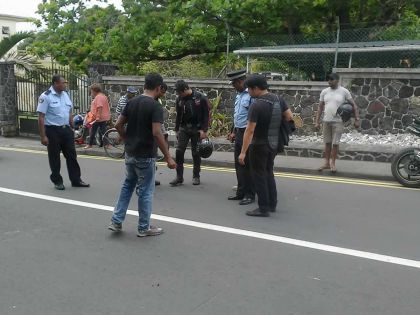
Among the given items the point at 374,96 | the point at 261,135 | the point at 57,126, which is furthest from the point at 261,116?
the point at 374,96

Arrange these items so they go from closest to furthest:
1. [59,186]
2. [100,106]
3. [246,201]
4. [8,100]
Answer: [246,201], [59,186], [100,106], [8,100]

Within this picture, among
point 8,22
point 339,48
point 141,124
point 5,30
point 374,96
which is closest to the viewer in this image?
point 141,124

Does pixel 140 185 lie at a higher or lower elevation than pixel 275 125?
lower

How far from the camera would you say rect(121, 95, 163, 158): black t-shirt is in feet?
18.1

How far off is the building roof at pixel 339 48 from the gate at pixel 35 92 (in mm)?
4859

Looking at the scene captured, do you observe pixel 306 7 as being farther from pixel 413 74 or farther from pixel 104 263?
pixel 104 263

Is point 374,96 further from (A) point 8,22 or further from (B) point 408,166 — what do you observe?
(A) point 8,22

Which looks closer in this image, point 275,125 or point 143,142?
point 143,142

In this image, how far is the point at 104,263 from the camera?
4.97m

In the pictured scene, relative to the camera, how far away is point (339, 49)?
45.5 feet

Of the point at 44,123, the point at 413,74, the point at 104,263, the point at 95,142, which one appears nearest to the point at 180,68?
the point at 95,142

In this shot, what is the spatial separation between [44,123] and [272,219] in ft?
12.7

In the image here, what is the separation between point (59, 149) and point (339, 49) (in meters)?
8.49

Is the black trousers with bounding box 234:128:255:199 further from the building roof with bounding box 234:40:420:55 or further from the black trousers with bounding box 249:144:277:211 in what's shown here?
the building roof with bounding box 234:40:420:55
